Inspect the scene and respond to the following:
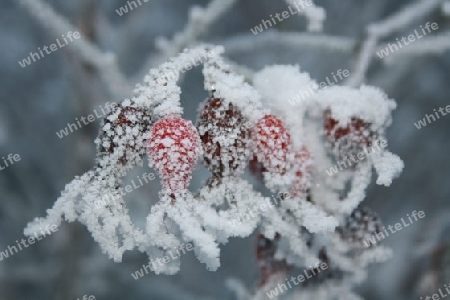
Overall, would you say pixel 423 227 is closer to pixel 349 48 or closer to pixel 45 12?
pixel 349 48

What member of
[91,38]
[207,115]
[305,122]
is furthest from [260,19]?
[207,115]

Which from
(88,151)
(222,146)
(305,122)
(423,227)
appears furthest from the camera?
(423,227)

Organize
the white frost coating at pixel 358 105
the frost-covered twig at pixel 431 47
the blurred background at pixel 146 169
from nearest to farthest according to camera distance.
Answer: the white frost coating at pixel 358 105, the frost-covered twig at pixel 431 47, the blurred background at pixel 146 169

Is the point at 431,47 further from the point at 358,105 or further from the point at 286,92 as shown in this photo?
the point at 286,92

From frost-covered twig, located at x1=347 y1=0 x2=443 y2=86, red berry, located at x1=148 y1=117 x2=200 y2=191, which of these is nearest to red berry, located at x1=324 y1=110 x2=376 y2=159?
frost-covered twig, located at x1=347 y1=0 x2=443 y2=86

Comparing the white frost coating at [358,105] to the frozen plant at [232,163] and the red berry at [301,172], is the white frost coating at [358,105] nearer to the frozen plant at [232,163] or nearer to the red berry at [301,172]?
the frozen plant at [232,163]

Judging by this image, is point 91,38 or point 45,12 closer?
point 45,12

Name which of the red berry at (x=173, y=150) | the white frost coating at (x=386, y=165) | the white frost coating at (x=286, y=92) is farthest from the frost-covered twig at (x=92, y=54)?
the white frost coating at (x=386, y=165)
